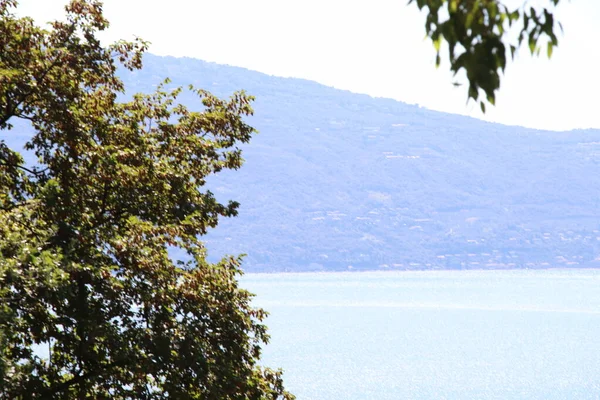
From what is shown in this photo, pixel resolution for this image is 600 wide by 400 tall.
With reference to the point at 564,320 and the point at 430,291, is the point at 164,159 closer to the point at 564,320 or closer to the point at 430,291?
the point at 564,320

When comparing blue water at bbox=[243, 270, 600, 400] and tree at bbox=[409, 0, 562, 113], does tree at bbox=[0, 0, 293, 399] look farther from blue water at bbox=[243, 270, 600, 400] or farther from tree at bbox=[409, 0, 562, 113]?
blue water at bbox=[243, 270, 600, 400]

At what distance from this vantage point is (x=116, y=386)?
11242 mm

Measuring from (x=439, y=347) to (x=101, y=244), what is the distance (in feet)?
197

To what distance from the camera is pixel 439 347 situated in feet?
227

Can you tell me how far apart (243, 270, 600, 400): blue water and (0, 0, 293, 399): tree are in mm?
33009

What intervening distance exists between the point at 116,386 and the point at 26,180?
8.66 ft

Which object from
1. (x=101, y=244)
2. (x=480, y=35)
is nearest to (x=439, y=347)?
(x=101, y=244)

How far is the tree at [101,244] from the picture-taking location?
1055 cm

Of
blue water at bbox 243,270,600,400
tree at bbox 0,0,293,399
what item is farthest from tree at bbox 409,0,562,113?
blue water at bbox 243,270,600,400

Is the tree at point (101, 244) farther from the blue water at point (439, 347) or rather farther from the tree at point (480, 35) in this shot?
the blue water at point (439, 347)

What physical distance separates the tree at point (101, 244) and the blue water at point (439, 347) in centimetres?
3301

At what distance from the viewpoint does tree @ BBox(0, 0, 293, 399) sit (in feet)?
34.6

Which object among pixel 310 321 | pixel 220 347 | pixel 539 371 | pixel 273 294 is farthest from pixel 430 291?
pixel 220 347

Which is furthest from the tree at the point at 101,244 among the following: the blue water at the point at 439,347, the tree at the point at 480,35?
the blue water at the point at 439,347
